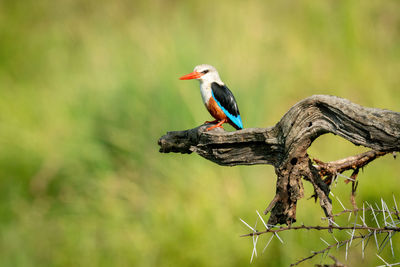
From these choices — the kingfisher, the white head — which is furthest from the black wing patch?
the white head

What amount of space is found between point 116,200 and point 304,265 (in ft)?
8.28

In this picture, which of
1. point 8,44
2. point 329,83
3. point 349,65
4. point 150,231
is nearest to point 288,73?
point 329,83

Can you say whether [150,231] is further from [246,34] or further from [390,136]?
[390,136]

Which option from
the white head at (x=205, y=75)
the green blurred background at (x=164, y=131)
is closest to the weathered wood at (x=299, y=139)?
the white head at (x=205, y=75)

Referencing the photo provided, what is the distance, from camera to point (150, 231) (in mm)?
6168

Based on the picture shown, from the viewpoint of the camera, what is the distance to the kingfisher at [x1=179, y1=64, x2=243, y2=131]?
13.3 ft

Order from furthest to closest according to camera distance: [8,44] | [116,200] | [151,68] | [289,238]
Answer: [8,44]
[151,68]
[116,200]
[289,238]

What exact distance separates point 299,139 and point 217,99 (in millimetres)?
1694

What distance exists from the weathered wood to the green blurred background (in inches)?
87.1

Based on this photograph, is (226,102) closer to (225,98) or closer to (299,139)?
(225,98)

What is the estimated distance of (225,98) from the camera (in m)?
4.11

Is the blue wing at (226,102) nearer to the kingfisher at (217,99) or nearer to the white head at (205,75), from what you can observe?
the kingfisher at (217,99)

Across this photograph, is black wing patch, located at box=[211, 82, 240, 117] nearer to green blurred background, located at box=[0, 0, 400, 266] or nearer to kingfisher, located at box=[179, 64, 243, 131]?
kingfisher, located at box=[179, 64, 243, 131]

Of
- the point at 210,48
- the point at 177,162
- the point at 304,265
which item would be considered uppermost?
the point at 210,48
